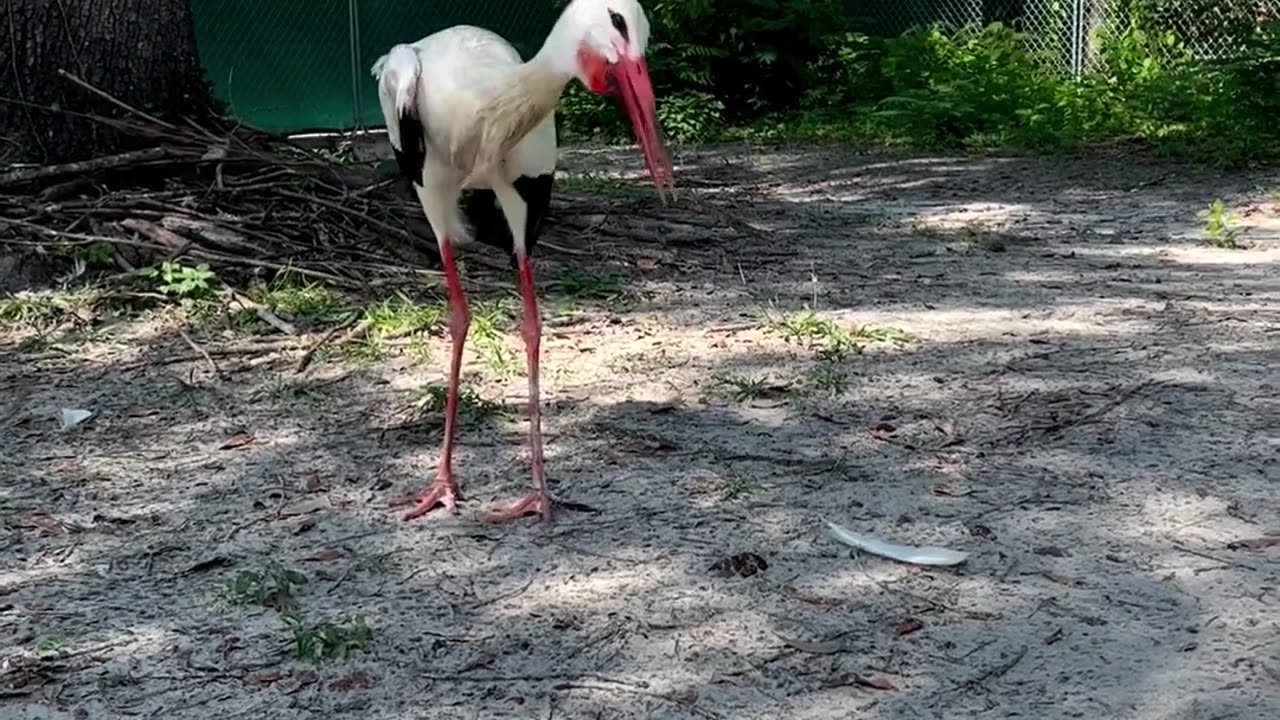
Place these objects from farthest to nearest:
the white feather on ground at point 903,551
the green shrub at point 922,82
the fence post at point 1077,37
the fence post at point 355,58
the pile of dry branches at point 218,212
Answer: the fence post at point 1077,37 → the fence post at point 355,58 → the green shrub at point 922,82 → the pile of dry branches at point 218,212 → the white feather on ground at point 903,551

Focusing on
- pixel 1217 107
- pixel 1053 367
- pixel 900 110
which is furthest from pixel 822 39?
pixel 1053 367

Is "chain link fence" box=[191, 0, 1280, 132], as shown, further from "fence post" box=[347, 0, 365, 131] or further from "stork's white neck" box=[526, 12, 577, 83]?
"stork's white neck" box=[526, 12, 577, 83]

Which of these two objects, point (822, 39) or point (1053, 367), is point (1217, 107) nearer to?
point (822, 39)

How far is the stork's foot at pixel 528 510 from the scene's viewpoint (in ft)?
12.5

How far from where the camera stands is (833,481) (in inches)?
158

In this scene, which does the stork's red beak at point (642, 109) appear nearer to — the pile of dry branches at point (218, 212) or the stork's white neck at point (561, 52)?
the stork's white neck at point (561, 52)

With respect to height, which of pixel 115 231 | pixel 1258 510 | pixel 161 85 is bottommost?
pixel 1258 510

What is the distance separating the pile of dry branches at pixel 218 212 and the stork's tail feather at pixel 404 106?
2.03m

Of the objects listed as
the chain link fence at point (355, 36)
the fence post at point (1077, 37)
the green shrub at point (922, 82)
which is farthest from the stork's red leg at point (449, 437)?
the fence post at point (1077, 37)

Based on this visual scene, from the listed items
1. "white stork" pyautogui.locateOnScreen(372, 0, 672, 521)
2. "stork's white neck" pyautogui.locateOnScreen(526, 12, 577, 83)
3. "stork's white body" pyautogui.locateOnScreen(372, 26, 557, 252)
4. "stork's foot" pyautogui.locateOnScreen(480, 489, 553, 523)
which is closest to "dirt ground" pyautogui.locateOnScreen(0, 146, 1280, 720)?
"stork's foot" pyautogui.locateOnScreen(480, 489, 553, 523)

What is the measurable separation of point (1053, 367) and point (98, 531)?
315 cm

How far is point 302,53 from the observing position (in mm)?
13438

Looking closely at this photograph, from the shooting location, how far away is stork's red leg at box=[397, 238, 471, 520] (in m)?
3.89

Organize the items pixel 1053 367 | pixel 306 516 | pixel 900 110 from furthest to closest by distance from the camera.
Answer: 1. pixel 900 110
2. pixel 1053 367
3. pixel 306 516
